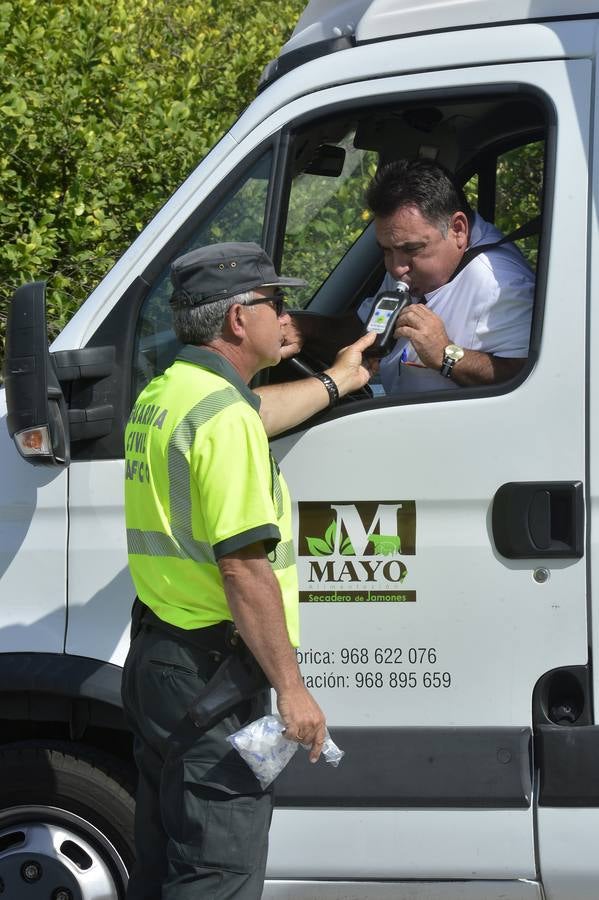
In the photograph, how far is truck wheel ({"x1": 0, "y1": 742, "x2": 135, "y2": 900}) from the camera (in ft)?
9.97

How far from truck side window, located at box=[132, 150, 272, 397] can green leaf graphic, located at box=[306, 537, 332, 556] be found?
56cm

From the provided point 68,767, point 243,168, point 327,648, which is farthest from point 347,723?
point 243,168

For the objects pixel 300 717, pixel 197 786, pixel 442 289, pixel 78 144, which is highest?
pixel 78 144

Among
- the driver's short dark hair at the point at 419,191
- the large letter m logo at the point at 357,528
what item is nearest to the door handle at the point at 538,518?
the large letter m logo at the point at 357,528

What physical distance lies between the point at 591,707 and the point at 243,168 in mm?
1510

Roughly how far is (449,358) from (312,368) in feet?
1.43

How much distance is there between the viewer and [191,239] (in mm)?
2922

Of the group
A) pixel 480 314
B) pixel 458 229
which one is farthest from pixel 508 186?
pixel 480 314

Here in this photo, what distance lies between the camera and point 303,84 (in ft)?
9.62

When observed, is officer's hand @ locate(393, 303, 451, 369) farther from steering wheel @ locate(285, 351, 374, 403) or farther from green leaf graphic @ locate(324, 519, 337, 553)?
green leaf graphic @ locate(324, 519, 337, 553)

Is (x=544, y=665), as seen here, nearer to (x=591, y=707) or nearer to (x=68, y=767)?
(x=591, y=707)

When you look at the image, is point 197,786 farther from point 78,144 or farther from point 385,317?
point 78,144

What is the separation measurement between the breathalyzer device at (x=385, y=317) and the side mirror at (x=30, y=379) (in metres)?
0.79

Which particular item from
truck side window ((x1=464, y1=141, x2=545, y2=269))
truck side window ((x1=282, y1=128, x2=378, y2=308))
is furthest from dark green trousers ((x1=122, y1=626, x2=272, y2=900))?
truck side window ((x1=464, y1=141, x2=545, y2=269))
